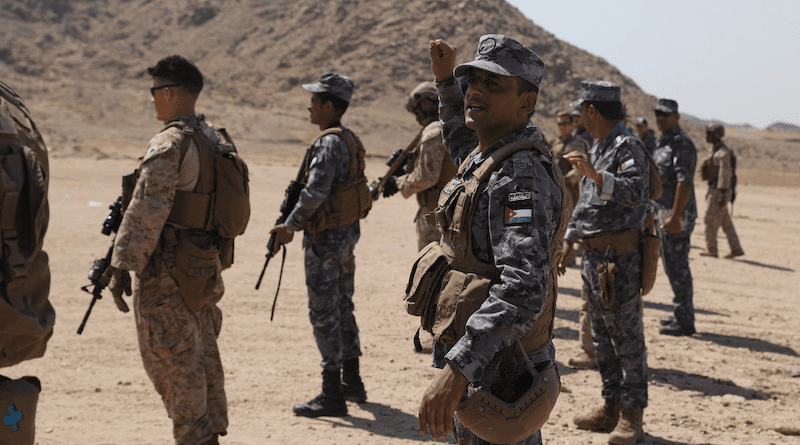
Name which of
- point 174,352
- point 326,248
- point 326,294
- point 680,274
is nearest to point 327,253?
point 326,248

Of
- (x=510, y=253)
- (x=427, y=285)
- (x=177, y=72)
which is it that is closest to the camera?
(x=510, y=253)

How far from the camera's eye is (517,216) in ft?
7.88

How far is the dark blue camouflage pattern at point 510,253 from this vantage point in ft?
7.70

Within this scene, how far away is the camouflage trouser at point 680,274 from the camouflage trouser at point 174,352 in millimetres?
5067

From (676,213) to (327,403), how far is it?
410 cm

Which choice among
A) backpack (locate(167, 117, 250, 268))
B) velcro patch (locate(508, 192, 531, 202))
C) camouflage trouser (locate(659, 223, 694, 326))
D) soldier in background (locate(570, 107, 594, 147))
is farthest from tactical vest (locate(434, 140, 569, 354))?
soldier in background (locate(570, 107, 594, 147))

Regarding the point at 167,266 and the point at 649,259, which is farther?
the point at 649,259

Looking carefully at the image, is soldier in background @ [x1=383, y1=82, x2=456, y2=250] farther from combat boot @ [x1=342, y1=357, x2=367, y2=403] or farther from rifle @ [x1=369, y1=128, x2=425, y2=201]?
combat boot @ [x1=342, y1=357, x2=367, y2=403]

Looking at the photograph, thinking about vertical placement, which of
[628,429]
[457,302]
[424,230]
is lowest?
[628,429]

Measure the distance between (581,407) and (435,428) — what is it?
3135 millimetres

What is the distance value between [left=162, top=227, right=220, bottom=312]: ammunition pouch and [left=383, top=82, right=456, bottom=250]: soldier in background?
1.80m

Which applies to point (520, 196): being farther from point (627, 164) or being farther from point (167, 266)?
point (627, 164)

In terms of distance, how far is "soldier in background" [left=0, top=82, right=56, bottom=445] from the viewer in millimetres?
2217

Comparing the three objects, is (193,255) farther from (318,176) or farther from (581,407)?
(581,407)
